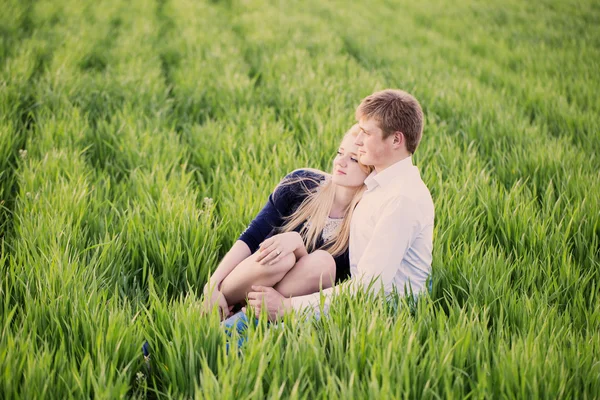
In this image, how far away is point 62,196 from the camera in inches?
91.2

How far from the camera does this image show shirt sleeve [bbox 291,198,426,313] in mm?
1647

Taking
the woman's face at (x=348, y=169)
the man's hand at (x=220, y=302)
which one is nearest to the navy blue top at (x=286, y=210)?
the woman's face at (x=348, y=169)

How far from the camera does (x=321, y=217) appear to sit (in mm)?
2064

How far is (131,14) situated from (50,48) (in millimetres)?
3305

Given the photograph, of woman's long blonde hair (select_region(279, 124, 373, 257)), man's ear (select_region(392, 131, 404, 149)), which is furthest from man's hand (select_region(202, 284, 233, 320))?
man's ear (select_region(392, 131, 404, 149))

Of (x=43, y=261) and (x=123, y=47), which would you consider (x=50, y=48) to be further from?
(x=43, y=261)

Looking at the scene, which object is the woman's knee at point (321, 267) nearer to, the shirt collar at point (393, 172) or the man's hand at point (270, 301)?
the man's hand at point (270, 301)

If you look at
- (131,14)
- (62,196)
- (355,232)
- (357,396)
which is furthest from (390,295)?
(131,14)

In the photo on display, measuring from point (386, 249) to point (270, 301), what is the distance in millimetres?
483

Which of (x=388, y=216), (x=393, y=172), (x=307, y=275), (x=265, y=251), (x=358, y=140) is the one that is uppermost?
(x=358, y=140)

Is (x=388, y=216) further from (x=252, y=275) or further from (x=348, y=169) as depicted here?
(x=252, y=275)

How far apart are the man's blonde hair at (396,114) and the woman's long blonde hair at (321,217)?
36 centimetres

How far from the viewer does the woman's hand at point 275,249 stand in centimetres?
175

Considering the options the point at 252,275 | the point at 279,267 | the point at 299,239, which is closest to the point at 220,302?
the point at 252,275
